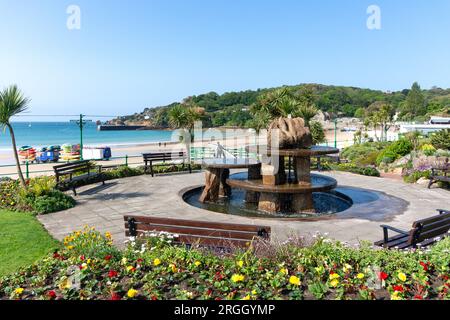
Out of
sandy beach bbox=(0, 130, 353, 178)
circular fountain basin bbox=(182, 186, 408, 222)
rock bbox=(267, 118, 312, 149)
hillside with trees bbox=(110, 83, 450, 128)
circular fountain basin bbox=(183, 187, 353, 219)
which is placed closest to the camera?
circular fountain basin bbox=(182, 186, 408, 222)

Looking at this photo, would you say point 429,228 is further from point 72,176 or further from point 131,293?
point 72,176

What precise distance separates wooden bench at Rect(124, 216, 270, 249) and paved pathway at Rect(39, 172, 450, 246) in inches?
26.1

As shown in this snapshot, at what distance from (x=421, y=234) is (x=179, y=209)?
5.75 metres

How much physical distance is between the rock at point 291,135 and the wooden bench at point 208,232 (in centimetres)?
477

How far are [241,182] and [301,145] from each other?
1.92 m

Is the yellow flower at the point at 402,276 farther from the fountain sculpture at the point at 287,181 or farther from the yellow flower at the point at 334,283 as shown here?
the fountain sculpture at the point at 287,181

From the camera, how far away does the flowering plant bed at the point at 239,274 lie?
13.0 feet

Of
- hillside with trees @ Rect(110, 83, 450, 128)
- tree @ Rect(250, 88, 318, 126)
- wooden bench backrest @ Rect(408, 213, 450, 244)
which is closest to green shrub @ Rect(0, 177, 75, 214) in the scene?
wooden bench backrest @ Rect(408, 213, 450, 244)

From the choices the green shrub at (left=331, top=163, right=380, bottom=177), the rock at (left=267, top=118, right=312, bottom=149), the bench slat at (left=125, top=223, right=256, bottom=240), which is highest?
the rock at (left=267, top=118, right=312, bottom=149)

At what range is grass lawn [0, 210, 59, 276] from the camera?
5867 millimetres

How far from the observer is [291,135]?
32.0ft

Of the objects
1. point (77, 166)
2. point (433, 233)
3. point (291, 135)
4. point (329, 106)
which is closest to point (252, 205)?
point (291, 135)

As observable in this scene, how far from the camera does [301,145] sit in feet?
32.3

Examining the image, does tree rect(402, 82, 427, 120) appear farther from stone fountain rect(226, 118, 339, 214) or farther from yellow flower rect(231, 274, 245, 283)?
yellow flower rect(231, 274, 245, 283)
